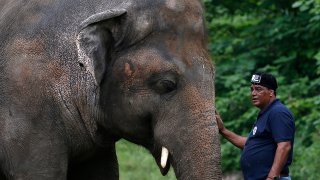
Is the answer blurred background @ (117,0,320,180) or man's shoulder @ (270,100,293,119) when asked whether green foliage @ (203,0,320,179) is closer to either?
blurred background @ (117,0,320,180)

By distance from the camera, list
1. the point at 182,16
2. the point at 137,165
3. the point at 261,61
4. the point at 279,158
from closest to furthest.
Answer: the point at 182,16, the point at 279,158, the point at 261,61, the point at 137,165

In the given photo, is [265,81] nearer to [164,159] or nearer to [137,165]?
[164,159]

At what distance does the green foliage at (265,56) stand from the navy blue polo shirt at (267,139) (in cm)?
380

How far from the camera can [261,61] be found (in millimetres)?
15305

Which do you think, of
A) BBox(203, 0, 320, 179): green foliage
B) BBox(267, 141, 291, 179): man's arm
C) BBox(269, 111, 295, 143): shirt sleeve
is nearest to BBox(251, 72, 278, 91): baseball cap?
BBox(269, 111, 295, 143): shirt sleeve

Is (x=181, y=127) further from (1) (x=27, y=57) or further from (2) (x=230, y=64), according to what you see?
(2) (x=230, y=64)

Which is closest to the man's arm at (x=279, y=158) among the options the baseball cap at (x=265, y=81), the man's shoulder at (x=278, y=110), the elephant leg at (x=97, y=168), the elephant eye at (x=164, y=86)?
the man's shoulder at (x=278, y=110)

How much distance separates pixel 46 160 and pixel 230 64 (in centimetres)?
692

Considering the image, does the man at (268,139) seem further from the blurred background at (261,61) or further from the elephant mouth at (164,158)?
the blurred background at (261,61)

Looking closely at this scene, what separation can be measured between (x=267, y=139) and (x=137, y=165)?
269 inches

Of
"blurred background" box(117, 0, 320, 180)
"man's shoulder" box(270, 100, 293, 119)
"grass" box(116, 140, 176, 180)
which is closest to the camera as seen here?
"man's shoulder" box(270, 100, 293, 119)

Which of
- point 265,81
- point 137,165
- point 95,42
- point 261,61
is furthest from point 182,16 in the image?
point 137,165

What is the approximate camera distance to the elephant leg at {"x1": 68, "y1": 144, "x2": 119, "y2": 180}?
29.9 ft

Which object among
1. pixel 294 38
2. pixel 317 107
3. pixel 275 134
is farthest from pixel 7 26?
pixel 294 38
